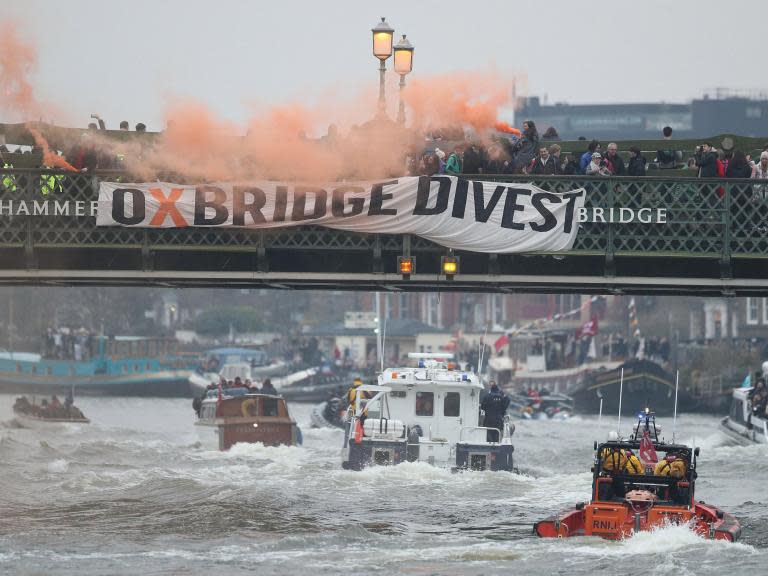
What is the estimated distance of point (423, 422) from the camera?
45.9 m

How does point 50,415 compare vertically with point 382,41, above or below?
below

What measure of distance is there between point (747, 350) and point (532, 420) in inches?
746

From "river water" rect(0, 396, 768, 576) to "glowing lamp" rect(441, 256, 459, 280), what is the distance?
5.32 meters

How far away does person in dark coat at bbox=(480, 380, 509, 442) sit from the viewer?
45.2 m

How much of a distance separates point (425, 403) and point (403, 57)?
14682 mm

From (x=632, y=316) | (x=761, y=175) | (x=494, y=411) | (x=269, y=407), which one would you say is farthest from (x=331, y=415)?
(x=632, y=316)

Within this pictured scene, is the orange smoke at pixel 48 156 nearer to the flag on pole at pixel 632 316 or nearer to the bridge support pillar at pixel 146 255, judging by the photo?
the bridge support pillar at pixel 146 255

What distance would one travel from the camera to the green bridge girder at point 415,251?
32.2 metres

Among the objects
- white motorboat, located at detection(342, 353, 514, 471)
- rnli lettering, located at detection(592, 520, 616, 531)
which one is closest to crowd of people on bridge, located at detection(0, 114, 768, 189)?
rnli lettering, located at detection(592, 520, 616, 531)

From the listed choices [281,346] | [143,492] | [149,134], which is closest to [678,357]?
[281,346]

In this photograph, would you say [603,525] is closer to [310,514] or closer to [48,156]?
[310,514]

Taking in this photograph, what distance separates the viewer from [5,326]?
125750 mm

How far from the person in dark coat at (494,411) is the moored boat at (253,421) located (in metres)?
9.99

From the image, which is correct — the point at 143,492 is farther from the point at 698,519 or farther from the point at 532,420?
the point at 532,420
